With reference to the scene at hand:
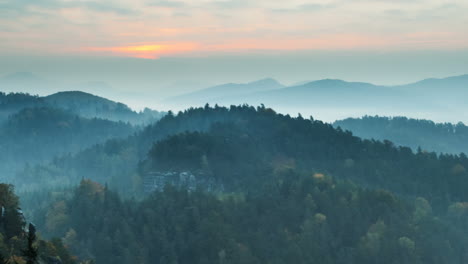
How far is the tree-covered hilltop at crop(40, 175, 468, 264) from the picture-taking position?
13675cm

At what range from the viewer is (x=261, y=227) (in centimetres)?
15462

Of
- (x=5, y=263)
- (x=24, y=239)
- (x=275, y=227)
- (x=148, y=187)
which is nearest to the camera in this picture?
(x=5, y=263)

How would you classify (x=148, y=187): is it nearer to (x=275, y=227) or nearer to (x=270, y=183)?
(x=270, y=183)

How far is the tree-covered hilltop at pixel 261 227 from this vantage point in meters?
137

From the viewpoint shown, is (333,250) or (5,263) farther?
(333,250)

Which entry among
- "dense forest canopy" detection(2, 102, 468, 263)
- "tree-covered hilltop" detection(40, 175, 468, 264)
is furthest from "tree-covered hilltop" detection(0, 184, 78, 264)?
"tree-covered hilltop" detection(40, 175, 468, 264)

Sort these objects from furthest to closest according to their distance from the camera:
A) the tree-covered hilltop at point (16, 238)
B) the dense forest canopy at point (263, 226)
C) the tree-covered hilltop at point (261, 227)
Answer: the dense forest canopy at point (263, 226) < the tree-covered hilltop at point (261, 227) < the tree-covered hilltop at point (16, 238)

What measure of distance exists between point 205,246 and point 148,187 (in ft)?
211

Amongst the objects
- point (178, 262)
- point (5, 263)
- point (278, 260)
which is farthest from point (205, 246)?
point (5, 263)

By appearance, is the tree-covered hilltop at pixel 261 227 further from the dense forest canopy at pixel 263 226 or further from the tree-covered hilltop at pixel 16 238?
the tree-covered hilltop at pixel 16 238

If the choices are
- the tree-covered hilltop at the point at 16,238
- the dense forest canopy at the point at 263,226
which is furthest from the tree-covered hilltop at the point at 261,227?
the tree-covered hilltop at the point at 16,238

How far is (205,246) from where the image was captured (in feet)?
454

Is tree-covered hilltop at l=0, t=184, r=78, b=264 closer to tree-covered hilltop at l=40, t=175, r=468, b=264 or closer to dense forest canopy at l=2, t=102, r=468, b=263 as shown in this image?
dense forest canopy at l=2, t=102, r=468, b=263

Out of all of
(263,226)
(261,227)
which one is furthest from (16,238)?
(263,226)
